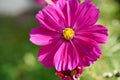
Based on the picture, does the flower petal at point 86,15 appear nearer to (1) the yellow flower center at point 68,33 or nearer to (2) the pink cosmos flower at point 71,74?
(1) the yellow flower center at point 68,33

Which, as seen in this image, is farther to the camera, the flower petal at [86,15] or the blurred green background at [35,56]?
A: the blurred green background at [35,56]

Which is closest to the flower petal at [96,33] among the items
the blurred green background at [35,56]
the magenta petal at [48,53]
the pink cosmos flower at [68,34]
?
the pink cosmos flower at [68,34]

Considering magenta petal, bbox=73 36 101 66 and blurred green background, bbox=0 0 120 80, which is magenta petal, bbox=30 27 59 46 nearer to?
magenta petal, bbox=73 36 101 66

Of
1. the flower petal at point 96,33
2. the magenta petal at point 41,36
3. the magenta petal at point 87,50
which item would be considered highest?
the magenta petal at point 41,36

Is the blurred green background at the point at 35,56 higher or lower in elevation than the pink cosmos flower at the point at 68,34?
lower

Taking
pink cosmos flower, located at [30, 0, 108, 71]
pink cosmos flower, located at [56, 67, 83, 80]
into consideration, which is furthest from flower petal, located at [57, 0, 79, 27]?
pink cosmos flower, located at [56, 67, 83, 80]

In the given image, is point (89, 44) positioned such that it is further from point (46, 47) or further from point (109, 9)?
point (109, 9)

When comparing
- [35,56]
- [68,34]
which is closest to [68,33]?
[68,34]
